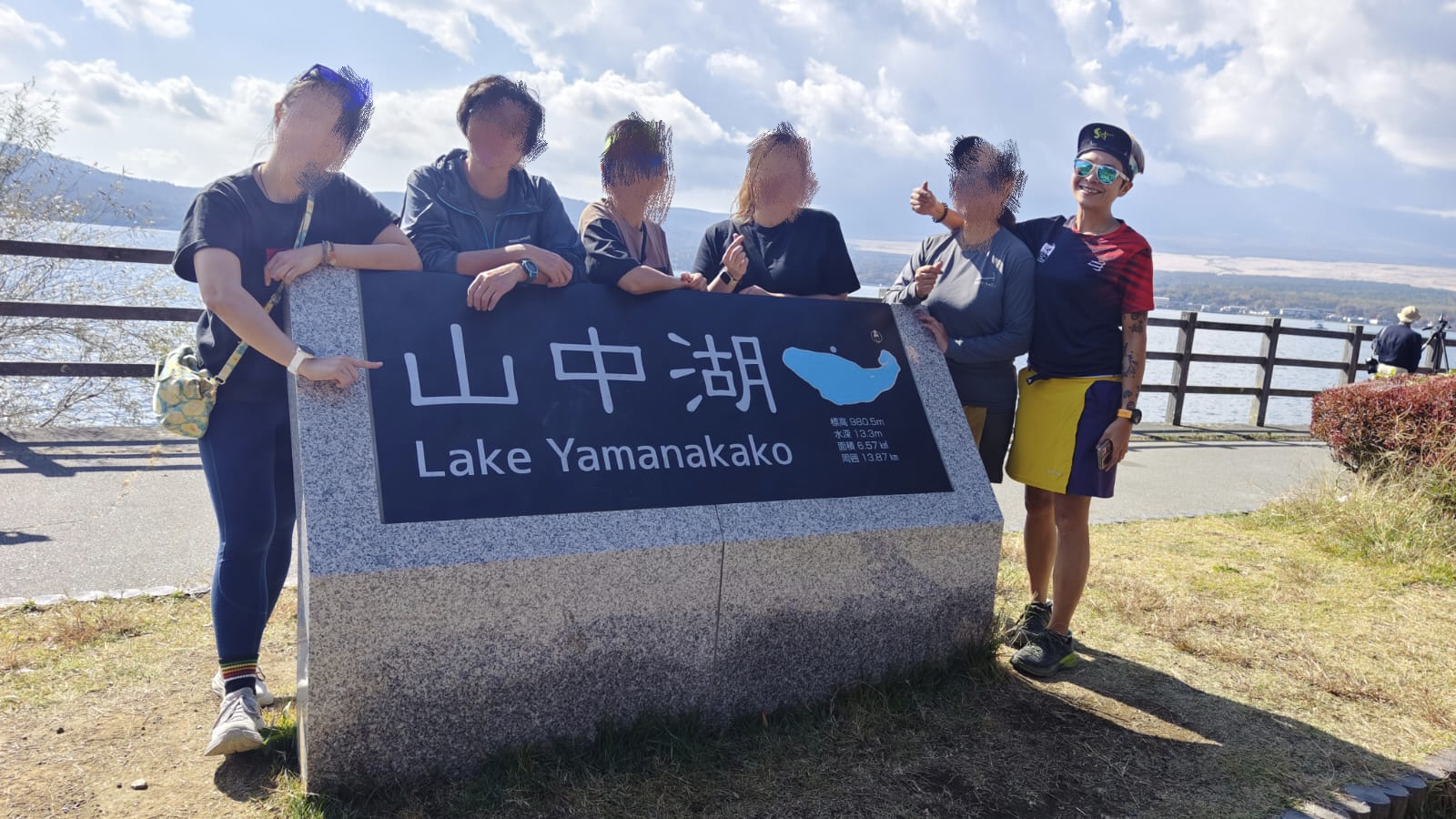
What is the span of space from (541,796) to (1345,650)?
3.26 m

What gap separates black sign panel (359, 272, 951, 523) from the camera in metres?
2.30

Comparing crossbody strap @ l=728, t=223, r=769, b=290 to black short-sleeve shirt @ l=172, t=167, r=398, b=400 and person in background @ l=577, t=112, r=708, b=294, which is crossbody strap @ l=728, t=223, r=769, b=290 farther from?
black short-sleeve shirt @ l=172, t=167, r=398, b=400

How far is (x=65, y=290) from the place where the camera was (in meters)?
7.00

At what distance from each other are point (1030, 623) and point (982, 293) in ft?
4.02

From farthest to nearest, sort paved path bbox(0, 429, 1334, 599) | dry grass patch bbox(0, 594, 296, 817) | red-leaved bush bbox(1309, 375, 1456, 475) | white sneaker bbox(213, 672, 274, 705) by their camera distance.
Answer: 1. red-leaved bush bbox(1309, 375, 1456, 475)
2. paved path bbox(0, 429, 1334, 599)
3. white sneaker bbox(213, 672, 274, 705)
4. dry grass patch bbox(0, 594, 296, 817)

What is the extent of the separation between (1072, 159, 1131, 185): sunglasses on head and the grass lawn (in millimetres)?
1581

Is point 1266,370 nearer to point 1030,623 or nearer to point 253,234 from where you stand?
point 1030,623

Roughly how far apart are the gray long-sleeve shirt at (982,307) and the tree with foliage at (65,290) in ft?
20.7

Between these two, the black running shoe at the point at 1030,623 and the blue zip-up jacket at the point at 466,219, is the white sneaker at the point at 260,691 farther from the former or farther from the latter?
the black running shoe at the point at 1030,623

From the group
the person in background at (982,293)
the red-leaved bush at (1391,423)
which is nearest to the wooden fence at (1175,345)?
the red-leaved bush at (1391,423)

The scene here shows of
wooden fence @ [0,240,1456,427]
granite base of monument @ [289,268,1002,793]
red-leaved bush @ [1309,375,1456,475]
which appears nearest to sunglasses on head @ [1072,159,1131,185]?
granite base of monument @ [289,268,1002,793]

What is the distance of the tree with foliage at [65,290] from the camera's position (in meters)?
6.86

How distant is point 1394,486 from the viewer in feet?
17.5

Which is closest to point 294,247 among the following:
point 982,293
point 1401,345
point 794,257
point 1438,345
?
point 794,257
